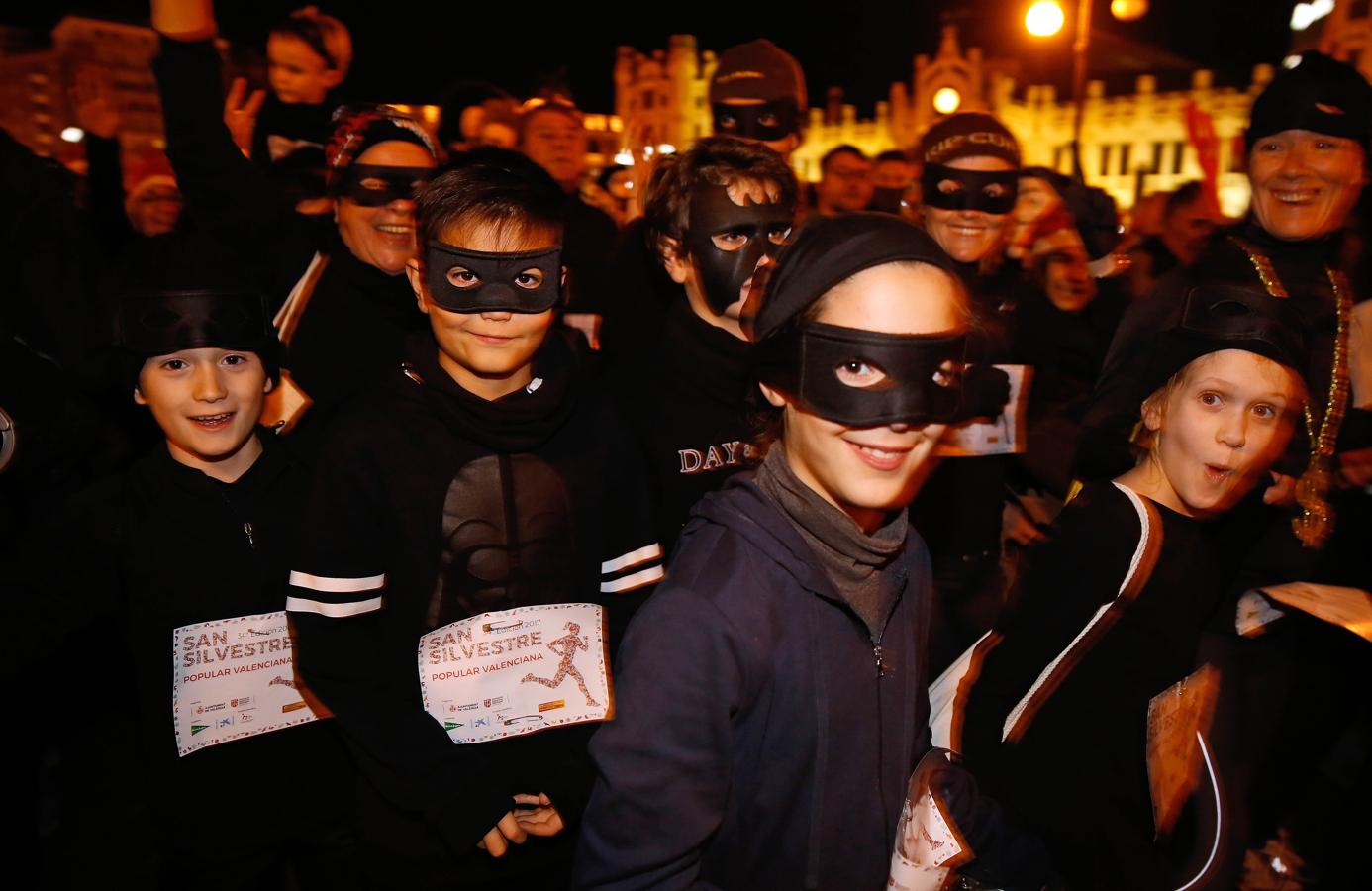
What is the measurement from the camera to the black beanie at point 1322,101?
3070 millimetres

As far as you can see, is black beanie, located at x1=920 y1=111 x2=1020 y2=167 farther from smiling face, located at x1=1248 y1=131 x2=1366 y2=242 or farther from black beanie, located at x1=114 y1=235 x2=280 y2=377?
black beanie, located at x1=114 y1=235 x2=280 y2=377

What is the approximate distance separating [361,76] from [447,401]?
1752 cm

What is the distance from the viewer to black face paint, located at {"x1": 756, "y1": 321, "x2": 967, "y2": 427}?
162cm

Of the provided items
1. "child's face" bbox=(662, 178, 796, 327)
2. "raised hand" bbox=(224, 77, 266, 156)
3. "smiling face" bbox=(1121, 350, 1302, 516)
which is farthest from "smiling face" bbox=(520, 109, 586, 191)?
"smiling face" bbox=(1121, 350, 1302, 516)

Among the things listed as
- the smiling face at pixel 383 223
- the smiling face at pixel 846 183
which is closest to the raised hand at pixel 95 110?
the smiling face at pixel 383 223

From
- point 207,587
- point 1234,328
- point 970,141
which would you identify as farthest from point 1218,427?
point 207,587

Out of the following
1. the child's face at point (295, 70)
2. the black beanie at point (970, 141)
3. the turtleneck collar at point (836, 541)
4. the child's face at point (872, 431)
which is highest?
→ the child's face at point (295, 70)

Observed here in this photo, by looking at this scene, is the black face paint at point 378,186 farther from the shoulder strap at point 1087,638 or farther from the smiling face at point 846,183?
the smiling face at point 846,183

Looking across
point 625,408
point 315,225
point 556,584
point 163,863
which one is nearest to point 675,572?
point 556,584

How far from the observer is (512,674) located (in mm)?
2139

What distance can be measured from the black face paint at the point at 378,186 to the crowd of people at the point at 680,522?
17 millimetres

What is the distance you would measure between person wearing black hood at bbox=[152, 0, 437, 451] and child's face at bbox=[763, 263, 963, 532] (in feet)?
5.46

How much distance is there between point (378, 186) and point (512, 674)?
1.67 meters

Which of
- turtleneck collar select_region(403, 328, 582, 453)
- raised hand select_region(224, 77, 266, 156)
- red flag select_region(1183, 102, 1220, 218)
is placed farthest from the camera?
red flag select_region(1183, 102, 1220, 218)
